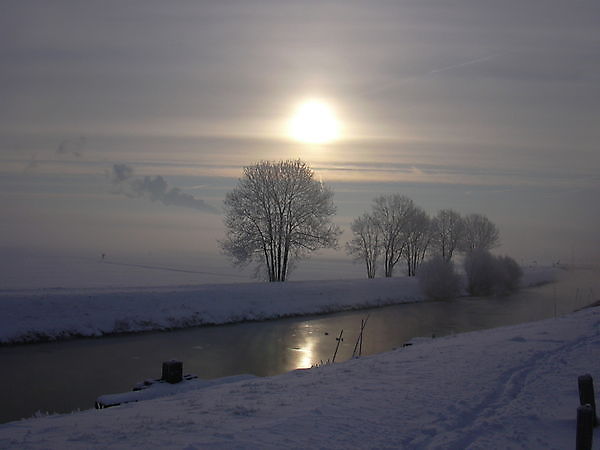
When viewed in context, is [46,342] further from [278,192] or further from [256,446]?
[278,192]

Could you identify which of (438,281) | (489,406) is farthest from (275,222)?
(489,406)

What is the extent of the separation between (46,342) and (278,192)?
25410 mm

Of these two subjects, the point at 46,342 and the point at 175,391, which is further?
the point at 46,342

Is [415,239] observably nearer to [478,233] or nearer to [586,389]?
[478,233]

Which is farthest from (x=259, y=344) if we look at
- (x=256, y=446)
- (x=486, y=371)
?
(x=256, y=446)

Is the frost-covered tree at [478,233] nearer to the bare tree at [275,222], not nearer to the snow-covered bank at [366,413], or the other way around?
the bare tree at [275,222]

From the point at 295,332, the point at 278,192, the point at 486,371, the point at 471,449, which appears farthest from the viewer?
the point at 278,192

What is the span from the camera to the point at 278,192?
44219 mm

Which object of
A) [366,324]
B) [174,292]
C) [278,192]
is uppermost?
[278,192]

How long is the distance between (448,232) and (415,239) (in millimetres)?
13699

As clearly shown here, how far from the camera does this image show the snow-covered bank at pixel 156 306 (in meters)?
22.5

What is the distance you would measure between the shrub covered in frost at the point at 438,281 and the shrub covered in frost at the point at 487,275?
523 cm

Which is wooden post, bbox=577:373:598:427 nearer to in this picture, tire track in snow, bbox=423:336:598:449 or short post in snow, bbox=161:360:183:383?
tire track in snow, bbox=423:336:598:449

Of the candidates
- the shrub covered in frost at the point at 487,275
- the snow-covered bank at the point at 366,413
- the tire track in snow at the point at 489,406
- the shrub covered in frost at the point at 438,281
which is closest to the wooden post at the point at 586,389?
the snow-covered bank at the point at 366,413
